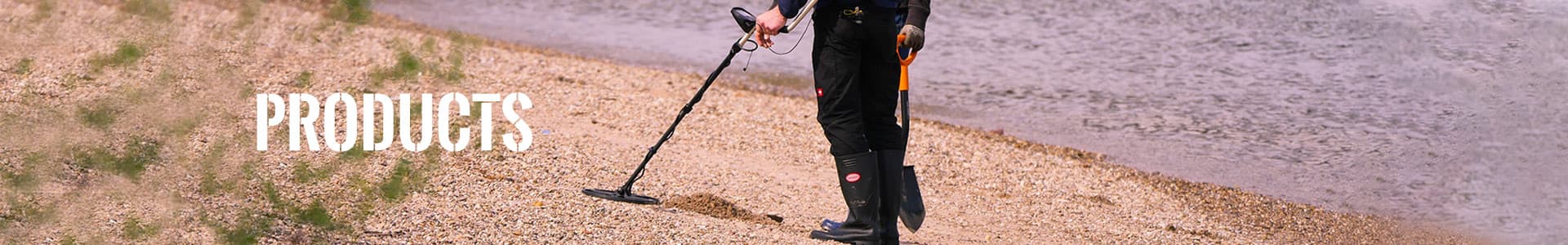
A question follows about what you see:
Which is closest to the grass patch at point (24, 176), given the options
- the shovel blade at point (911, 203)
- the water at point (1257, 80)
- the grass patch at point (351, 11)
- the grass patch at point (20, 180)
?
the grass patch at point (20, 180)

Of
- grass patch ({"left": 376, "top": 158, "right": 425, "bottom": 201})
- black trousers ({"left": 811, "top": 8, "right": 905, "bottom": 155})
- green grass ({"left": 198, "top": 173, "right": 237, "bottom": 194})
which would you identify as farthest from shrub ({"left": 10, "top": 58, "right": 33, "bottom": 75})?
black trousers ({"left": 811, "top": 8, "right": 905, "bottom": 155})

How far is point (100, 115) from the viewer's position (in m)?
3.33

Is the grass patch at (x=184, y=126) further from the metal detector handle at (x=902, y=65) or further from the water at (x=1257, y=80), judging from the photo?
the water at (x=1257, y=80)

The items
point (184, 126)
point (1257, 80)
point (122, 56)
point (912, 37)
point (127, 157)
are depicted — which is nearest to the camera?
point (122, 56)

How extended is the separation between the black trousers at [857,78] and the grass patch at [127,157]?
2011mm

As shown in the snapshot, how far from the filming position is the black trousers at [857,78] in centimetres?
471

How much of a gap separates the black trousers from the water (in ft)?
11.9

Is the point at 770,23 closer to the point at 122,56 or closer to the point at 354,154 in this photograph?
the point at 354,154

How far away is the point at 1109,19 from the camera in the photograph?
14.5 metres

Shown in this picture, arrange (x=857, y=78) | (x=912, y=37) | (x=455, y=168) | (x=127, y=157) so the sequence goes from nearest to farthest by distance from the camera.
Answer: (x=127, y=157), (x=912, y=37), (x=857, y=78), (x=455, y=168)

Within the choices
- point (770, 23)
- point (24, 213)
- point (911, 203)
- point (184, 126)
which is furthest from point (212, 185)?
point (911, 203)

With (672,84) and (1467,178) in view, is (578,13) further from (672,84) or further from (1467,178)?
(1467,178)

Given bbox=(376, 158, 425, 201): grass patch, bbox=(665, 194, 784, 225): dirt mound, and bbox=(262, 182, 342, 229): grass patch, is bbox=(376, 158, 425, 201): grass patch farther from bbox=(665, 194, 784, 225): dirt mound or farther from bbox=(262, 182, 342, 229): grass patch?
bbox=(665, 194, 784, 225): dirt mound

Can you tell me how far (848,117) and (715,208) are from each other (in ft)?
3.83
